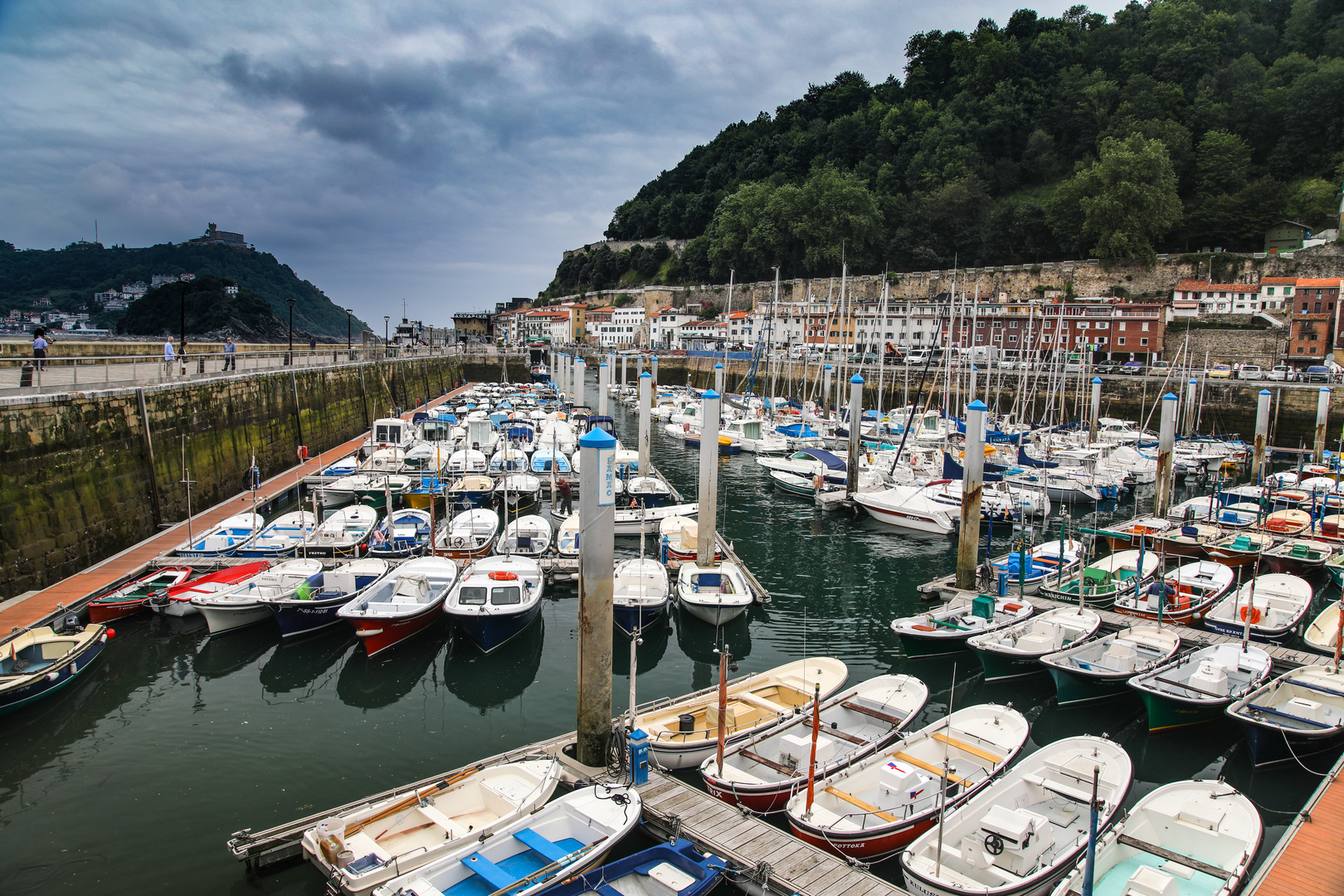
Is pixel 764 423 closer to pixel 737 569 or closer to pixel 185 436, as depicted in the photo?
pixel 737 569

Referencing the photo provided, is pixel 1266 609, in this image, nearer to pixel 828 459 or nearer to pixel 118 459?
pixel 828 459

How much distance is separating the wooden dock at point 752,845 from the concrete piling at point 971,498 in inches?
461

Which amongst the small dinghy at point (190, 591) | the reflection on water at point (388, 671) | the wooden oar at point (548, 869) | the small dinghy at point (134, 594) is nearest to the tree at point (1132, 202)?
the reflection on water at point (388, 671)

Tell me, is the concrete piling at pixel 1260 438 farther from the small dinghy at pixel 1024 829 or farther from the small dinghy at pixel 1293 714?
the small dinghy at pixel 1024 829

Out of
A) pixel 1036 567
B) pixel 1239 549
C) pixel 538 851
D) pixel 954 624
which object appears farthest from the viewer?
pixel 1239 549

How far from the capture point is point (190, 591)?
680 inches

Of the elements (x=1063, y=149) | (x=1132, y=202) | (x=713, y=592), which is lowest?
(x=713, y=592)

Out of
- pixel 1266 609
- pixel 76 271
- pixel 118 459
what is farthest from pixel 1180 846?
pixel 76 271

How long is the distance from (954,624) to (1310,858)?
784cm

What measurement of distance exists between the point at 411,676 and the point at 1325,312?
6699 centimetres

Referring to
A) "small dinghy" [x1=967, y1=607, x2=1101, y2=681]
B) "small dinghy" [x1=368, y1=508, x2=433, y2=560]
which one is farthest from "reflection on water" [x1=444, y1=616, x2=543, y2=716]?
"small dinghy" [x1=967, y1=607, x2=1101, y2=681]

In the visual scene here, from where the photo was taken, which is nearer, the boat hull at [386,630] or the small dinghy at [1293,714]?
the small dinghy at [1293,714]

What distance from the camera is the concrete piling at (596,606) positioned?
34.1 feet

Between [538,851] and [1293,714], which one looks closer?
[538,851]
